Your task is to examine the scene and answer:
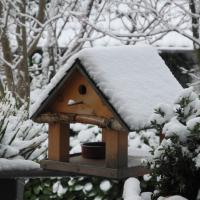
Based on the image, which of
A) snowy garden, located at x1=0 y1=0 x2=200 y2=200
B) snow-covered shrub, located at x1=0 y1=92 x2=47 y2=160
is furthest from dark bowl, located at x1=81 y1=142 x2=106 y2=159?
snow-covered shrub, located at x1=0 y1=92 x2=47 y2=160

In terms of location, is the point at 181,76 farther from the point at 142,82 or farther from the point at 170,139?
the point at 170,139

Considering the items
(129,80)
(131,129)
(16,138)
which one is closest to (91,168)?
(131,129)

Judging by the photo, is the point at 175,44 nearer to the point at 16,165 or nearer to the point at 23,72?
the point at 23,72

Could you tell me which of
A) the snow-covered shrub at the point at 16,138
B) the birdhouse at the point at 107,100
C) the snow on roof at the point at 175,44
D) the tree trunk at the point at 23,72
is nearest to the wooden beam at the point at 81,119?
the birdhouse at the point at 107,100

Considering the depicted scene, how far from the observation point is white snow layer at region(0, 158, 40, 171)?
3330 mm

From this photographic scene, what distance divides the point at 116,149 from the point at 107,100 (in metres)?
0.29

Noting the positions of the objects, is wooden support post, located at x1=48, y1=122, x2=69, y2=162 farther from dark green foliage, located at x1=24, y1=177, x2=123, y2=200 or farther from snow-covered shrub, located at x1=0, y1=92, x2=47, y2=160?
dark green foliage, located at x1=24, y1=177, x2=123, y2=200

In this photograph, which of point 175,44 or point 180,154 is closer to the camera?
point 180,154

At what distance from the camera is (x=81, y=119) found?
9.88 feet

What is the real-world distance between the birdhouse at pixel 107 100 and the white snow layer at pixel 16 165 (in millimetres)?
207

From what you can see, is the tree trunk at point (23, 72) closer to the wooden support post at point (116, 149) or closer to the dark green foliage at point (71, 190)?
the dark green foliage at point (71, 190)

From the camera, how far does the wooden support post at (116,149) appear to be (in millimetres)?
2873

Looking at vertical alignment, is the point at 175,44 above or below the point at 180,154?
above

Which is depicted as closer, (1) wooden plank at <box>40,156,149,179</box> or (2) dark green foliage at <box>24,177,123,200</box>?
(1) wooden plank at <box>40,156,149,179</box>
